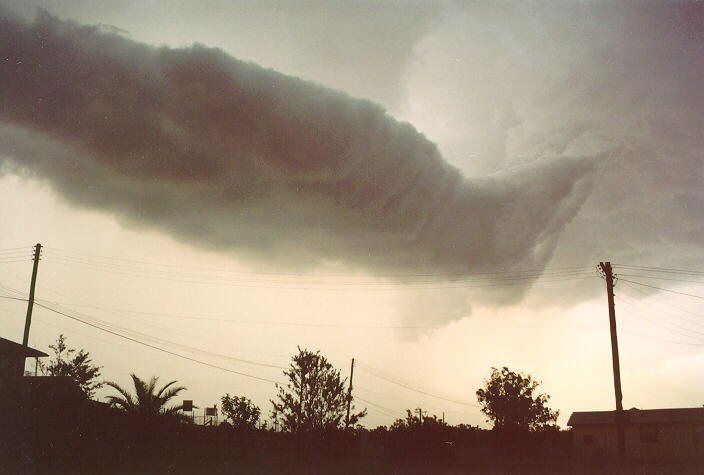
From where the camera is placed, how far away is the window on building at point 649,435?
215 ft

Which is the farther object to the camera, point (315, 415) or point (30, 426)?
point (315, 415)

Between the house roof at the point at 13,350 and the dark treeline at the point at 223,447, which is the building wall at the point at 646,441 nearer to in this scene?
the dark treeline at the point at 223,447

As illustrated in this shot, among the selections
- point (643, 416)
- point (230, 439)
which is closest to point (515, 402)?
point (643, 416)

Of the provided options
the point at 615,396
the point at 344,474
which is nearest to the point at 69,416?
the point at 344,474

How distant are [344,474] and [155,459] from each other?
1182cm

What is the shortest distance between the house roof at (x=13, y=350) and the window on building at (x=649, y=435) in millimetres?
60660

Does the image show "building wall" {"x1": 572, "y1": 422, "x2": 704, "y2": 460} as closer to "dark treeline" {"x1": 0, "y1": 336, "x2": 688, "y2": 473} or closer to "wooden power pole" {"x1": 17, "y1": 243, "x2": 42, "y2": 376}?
"dark treeline" {"x1": 0, "y1": 336, "x2": 688, "y2": 473}

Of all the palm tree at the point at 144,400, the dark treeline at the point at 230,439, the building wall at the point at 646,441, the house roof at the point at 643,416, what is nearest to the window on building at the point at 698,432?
the building wall at the point at 646,441

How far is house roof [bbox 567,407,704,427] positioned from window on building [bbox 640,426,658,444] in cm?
77

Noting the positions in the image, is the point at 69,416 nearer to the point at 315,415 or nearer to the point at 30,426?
the point at 30,426

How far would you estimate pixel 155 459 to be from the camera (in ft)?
109

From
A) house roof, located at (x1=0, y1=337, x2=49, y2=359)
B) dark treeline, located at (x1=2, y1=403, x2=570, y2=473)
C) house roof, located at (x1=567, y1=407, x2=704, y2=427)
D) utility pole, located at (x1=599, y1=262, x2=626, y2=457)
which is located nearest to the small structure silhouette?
house roof, located at (x1=567, y1=407, x2=704, y2=427)

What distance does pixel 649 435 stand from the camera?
66062 millimetres


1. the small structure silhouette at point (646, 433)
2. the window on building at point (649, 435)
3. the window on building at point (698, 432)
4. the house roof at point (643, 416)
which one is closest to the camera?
the small structure silhouette at point (646, 433)
